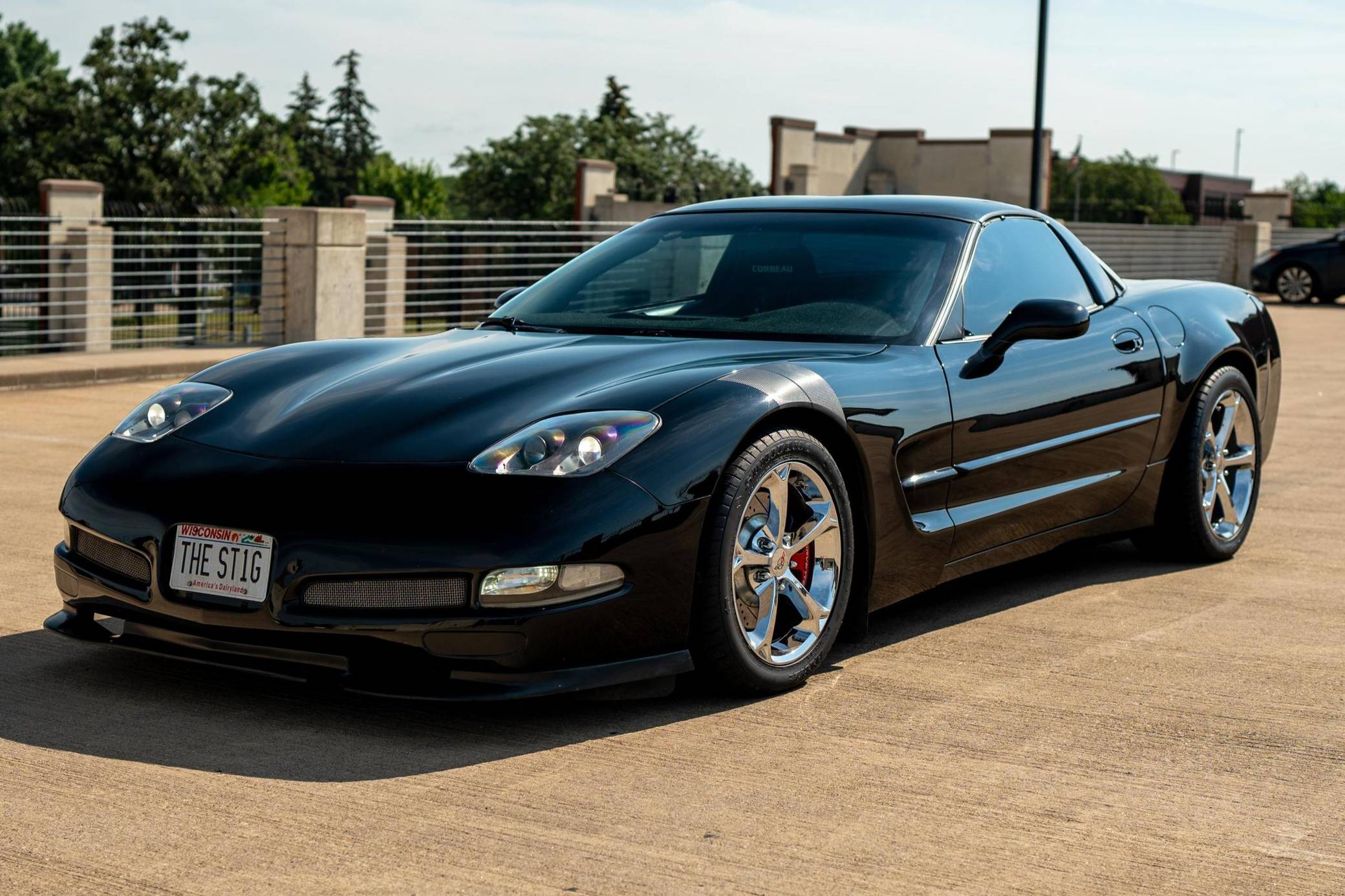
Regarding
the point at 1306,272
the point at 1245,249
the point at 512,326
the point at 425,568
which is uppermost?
the point at 1245,249

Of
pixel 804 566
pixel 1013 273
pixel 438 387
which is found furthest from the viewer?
pixel 1013 273

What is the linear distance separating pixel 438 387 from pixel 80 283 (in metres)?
15.0

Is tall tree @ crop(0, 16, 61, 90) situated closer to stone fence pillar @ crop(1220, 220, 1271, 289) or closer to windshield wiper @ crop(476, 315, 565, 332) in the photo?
stone fence pillar @ crop(1220, 220, 1271, 289)

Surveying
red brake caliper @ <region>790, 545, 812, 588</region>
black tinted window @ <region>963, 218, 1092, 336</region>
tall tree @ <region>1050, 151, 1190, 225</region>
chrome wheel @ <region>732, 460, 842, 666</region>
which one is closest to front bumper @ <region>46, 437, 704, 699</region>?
chrome wheel @ <region>732, 460, 842, 666</region>

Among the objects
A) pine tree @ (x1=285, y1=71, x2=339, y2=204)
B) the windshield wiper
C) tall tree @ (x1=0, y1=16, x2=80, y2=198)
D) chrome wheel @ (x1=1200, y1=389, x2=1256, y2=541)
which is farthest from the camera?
pine tree @ (x1=285, y1=71, x2=339, y2=204)

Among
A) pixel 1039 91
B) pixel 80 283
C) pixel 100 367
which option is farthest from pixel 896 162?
pixel 100 367

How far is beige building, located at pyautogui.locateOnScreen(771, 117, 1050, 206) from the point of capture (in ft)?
173

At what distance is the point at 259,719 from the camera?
4.18 m

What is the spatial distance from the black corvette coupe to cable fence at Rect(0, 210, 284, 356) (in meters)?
12.9

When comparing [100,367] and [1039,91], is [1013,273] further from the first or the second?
[1039,91]

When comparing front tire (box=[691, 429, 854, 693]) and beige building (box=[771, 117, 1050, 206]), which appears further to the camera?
beige building (box=[771, 117, 1050, 206])

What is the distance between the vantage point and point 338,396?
14.8 ft

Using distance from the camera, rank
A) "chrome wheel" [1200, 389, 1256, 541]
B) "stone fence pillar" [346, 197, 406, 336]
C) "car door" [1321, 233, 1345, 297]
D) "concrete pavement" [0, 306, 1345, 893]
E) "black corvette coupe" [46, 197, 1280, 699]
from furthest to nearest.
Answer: "car door" [1321, 233, 1345, 297], "stone fence pillar" [346, 197, 406, 336], "chrome wheel" [1200, 389, 1256, 541], "black corvette coupe" [46, 197, 1280, 699], "concrete pavement" [0, 306, 1345, 893]

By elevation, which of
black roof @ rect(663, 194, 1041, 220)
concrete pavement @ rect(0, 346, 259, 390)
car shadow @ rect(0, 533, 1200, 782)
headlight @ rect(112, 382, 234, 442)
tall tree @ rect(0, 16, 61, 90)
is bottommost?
car shadow @ rect(0, 533, 1200, 782)
